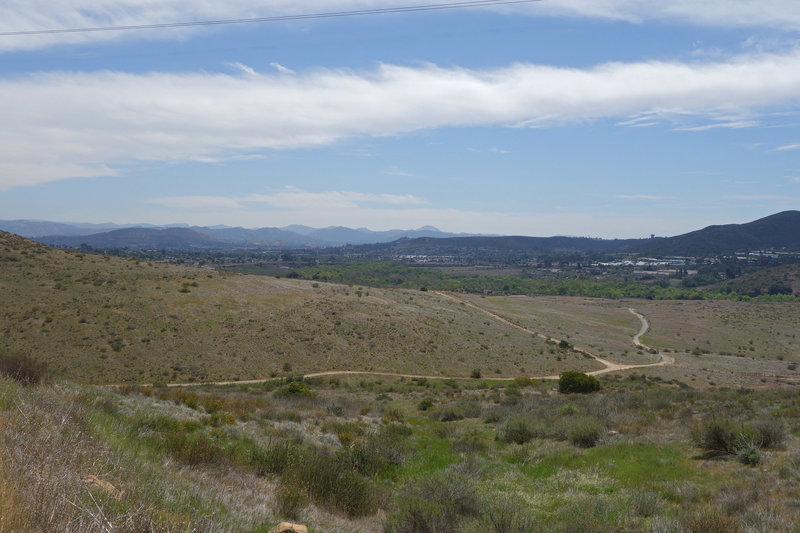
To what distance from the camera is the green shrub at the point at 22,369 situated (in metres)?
10.6

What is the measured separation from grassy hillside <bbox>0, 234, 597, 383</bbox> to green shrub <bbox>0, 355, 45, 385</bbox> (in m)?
21.1

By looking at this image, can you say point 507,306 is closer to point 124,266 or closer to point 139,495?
point 124,266

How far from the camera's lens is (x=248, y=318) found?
46375 millimetres

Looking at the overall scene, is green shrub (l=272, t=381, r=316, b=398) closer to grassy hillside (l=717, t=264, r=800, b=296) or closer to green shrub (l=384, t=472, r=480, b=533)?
green shrub (l=384, t=472, r=480, b=533)

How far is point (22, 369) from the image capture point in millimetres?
11148

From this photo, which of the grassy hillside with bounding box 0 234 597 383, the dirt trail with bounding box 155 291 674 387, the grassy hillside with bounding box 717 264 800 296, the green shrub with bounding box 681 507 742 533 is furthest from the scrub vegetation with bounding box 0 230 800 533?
the grassy hillside with bounding box 717 264 800 296

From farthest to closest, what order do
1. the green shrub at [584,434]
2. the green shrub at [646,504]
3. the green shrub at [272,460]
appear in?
the green shrub at [584,434] < the green shrub at [272,460] < the green shrub at [646,504]

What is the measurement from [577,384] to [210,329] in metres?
31.2

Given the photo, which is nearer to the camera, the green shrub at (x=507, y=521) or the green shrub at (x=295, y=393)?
the green shrub at (x=507, y=521)

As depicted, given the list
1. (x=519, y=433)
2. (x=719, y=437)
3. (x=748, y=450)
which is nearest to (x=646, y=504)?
(x=748, y=450)

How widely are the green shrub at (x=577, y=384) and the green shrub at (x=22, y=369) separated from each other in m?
25.9

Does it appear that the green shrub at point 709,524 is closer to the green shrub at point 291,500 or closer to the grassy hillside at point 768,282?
the green shrub at point 291,500

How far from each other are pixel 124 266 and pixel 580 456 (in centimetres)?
5708

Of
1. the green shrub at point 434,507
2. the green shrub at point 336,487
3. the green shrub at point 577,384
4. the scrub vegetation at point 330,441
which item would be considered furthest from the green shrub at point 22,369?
the green shrub at point 577,384
